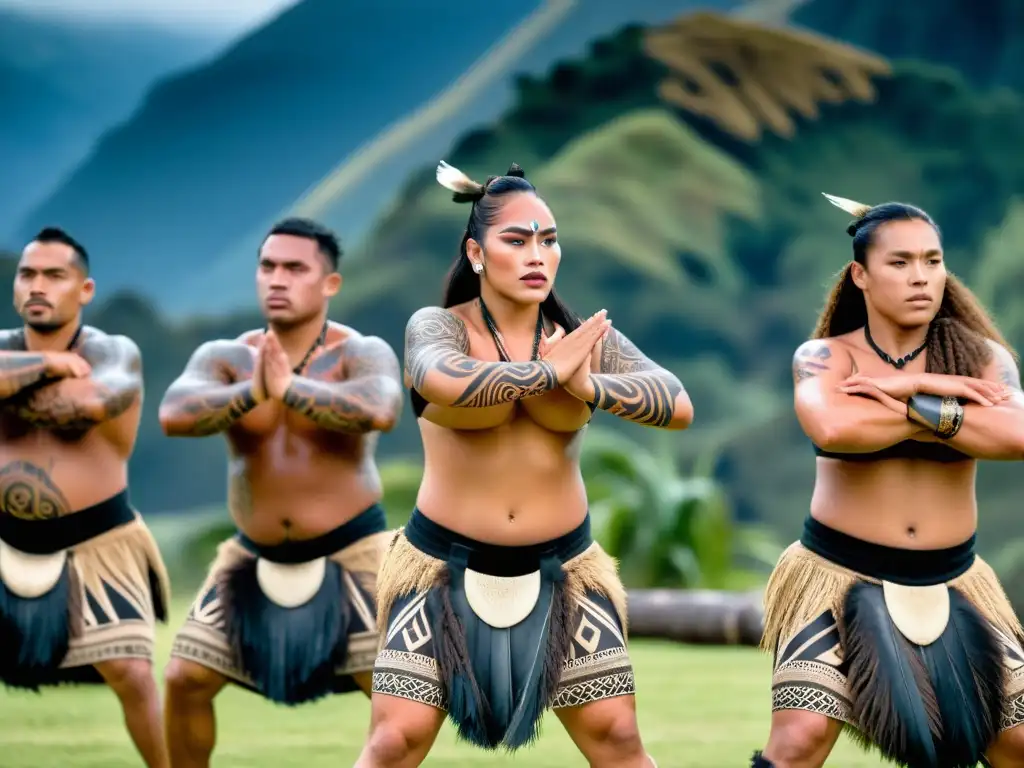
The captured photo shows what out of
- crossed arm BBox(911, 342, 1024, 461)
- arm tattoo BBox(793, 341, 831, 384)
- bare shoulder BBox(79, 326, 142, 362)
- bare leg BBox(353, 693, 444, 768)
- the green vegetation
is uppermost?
the green vegetation

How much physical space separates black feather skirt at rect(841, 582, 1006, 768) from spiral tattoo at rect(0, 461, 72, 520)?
103 inches

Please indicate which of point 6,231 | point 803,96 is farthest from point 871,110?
point 6,231

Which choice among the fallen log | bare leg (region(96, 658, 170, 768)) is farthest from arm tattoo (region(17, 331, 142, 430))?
the fallen log

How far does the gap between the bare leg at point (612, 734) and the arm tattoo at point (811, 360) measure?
3.33ft

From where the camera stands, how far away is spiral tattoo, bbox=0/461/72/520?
16.8ft

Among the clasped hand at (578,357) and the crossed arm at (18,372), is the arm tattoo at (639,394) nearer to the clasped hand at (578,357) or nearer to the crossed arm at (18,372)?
the clasped hand at (578,357)

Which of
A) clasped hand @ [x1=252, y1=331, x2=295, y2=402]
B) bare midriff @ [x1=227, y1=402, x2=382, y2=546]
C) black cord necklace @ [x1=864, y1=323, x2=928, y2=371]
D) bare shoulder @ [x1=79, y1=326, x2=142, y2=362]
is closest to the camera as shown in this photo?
black cord necklace @ [x1=864, y1=323, x2=928, y2=371]

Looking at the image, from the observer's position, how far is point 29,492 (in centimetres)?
512

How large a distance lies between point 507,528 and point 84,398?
5.56ft

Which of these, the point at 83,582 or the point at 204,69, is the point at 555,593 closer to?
the point at 83,582

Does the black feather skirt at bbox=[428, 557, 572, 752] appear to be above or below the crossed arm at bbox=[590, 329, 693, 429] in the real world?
below

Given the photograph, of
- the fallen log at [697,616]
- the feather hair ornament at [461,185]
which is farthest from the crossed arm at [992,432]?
the fallen log at [697,616]

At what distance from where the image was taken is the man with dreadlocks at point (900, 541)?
405 cm

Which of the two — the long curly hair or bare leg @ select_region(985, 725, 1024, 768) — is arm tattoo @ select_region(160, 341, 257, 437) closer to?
the long curly hair
